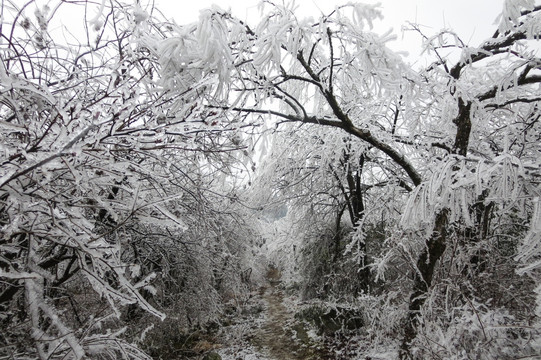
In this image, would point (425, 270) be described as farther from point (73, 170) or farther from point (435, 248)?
point (73, 170)

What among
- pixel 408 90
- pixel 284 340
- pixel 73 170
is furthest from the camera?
pixel 284 340

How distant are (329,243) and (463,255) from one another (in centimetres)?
703

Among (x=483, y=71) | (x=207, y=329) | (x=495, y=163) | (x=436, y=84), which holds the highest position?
(x=483, y=71)

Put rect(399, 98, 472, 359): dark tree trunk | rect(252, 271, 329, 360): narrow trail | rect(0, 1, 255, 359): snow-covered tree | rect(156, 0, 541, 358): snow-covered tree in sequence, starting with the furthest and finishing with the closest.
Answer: rect(252, 271, 329, 360): narrow trail → rect(399, 98, 472, 359): dark tree trunk → rect(156, 0, 541, 358): snow-covered tree → rect(0, 1, 255, 359): snow-covered tree

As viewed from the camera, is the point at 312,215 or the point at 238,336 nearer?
the point at 312,215

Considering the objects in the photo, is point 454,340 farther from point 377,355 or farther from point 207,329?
point 207,329

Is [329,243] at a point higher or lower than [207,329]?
higher

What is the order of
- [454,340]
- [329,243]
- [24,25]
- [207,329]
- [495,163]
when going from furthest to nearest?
1. [207,329]
2. [329,243]
3. [454,340]
4. [495,163]
5. [24,25]

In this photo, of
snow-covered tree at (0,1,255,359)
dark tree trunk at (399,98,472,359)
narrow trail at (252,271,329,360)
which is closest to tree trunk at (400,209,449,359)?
dark tree trunk at (399,98,472,359)

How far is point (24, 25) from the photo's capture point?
2035 mm

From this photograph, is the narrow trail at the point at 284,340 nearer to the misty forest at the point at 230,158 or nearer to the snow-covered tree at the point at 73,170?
the misty forest at the point at 230,158

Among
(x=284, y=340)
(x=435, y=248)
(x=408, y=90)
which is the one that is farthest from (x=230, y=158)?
(x=284, y=340)

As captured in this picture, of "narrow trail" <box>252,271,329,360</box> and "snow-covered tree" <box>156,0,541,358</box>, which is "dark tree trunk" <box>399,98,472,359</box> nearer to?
"snow-covered tree" <box>156,0,541,358</box>

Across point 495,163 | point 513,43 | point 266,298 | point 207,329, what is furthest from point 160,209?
point 266,298
